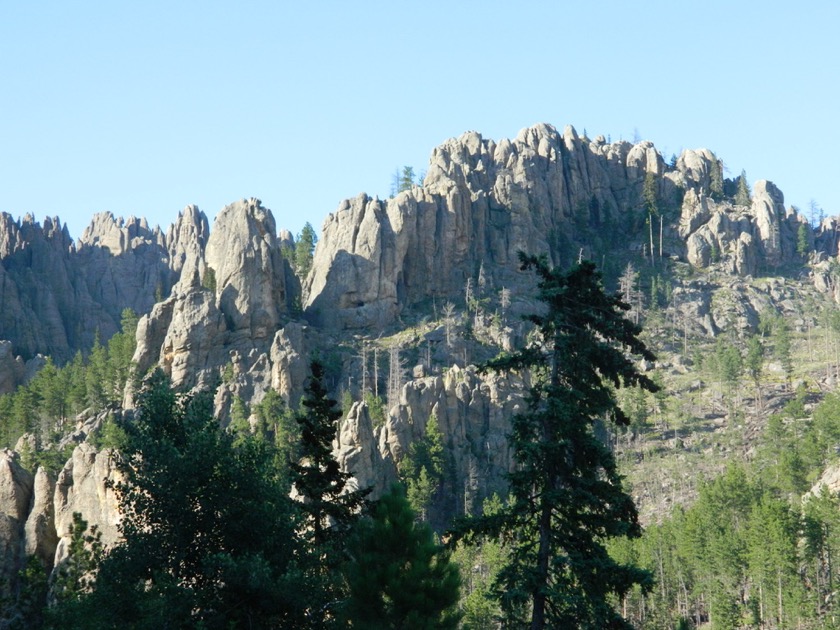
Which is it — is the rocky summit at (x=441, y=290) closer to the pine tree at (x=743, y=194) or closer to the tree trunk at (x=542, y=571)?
the pine tree at (x=743, y=194)

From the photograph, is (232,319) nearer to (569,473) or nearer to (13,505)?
(13,505)

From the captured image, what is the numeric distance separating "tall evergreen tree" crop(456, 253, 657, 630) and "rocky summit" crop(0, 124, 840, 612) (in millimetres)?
54977

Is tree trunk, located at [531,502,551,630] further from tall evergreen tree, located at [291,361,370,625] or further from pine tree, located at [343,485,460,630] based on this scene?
tall evergreen tree, located at [291,361,370,625]

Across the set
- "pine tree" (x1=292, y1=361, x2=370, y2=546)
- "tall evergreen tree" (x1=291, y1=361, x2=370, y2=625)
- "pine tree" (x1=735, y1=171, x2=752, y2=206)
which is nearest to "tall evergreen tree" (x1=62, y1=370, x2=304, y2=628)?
"tall evergreen tree" (x1=291, y1=361, x2=370, y2=625)

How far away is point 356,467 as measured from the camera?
105m

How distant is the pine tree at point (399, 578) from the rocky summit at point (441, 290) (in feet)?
170

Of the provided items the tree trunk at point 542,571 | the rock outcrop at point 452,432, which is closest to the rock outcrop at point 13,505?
the rock outcrop at point 452,432

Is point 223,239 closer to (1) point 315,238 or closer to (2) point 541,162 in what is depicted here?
(1) point 315,238

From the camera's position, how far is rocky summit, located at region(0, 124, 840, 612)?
11950 centimetres

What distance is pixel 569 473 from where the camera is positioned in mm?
25547

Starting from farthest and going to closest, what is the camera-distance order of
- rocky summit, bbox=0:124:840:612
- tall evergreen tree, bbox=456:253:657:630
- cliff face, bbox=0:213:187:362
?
cliff face, bbox=0:213:187:362, rocky summit, bbox=0:124:840:612, tall evergreen tree, bbox=456:253:657:630

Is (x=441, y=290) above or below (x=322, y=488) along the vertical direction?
above

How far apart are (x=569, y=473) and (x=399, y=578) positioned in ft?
18.3

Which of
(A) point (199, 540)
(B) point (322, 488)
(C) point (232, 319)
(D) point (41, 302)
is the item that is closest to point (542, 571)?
(A) point (199, 540)
